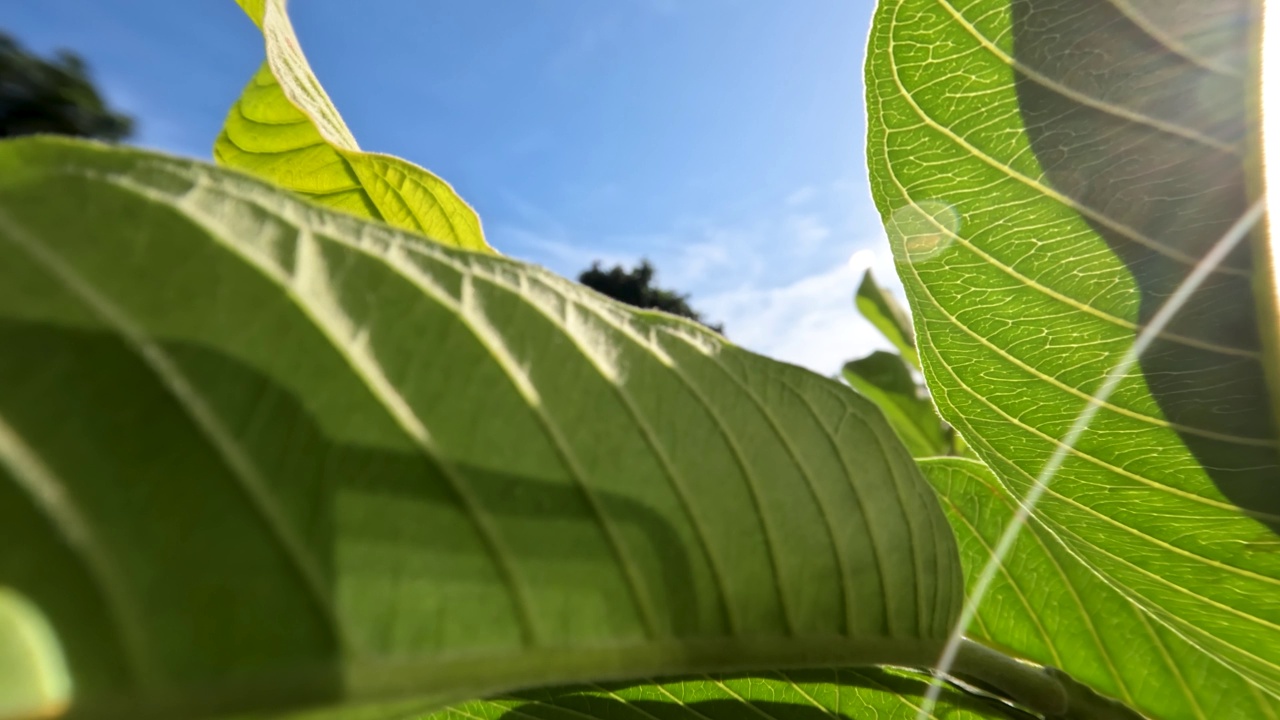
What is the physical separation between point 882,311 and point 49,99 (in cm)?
1683

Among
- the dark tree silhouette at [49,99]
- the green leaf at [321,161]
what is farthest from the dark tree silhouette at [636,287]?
the green leaf at [321,161]

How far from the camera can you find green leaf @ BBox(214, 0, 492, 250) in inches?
30.9

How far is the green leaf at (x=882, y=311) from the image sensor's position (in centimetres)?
203

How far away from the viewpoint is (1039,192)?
2.00ft

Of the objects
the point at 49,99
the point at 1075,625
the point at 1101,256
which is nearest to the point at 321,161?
the point at 1101,256

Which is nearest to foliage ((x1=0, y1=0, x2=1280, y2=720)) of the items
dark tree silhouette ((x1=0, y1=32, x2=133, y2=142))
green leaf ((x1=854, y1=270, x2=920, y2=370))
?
green leaf ((x1=854, y1=270, x2=920, y2=370))

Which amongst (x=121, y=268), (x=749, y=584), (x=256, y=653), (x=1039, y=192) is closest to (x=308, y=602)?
(x=256, y=653)

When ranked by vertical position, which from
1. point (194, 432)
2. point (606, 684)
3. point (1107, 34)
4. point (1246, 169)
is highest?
point (1107, 34)

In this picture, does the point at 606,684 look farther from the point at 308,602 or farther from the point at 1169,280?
the point at 1169,280

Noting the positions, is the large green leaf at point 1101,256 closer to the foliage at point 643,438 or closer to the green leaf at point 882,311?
the foliage at point 643,438

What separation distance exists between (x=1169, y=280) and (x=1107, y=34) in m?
0.19

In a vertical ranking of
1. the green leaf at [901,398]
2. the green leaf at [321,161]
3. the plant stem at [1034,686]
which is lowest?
the plant stem at [1034,686]

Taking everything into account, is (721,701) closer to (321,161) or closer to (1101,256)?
(1101,256)

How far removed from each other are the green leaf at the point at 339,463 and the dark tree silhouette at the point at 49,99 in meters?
14.2
